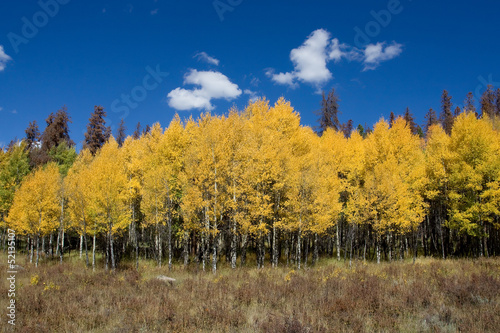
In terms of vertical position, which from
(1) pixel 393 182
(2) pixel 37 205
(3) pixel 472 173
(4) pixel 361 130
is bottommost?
(2) pixel 37 205

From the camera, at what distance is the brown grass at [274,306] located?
26.8 ft

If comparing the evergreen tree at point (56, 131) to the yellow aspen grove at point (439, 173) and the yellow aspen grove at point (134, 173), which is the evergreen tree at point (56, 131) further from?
the yellow aspen grove at point (439, 173)

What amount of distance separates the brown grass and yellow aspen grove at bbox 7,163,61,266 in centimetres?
1299

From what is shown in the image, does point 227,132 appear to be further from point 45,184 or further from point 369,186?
point 45,184

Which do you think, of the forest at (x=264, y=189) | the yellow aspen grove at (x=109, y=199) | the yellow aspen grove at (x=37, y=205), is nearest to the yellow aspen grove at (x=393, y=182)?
the forest at (x=264, y=189)

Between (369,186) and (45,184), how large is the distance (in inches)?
1204

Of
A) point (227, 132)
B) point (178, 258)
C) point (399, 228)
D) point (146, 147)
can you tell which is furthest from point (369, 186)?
point (146, 147)

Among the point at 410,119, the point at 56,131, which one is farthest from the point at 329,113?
the point at 56,131

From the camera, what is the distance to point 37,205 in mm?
24875

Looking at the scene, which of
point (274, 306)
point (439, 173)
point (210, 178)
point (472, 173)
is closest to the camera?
point (274, 306)

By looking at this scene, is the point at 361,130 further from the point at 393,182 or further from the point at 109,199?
the point at 109,199

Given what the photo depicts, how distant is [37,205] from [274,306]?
2566 centimetres

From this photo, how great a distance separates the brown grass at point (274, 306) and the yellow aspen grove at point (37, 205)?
13.0 m

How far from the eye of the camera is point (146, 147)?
2772cm
